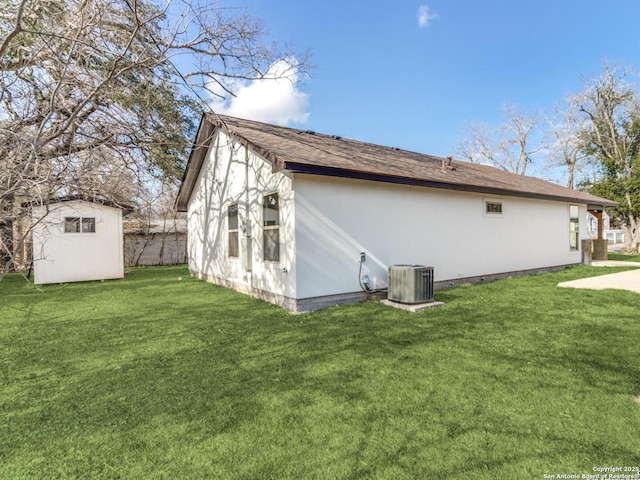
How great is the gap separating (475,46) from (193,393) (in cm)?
1621

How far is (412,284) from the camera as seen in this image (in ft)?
19.4

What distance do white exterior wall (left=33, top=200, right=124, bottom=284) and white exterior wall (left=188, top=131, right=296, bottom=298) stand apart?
2.36 metres

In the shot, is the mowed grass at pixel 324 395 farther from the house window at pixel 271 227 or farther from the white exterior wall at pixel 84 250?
the white exterior wall at pixel 84 250

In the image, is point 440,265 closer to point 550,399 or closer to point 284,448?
point 550,399

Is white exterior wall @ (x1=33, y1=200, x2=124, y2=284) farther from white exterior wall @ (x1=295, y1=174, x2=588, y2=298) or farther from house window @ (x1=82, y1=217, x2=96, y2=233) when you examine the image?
white exterior wall @ (x1=295, y1=174, x2=588, y2=298)

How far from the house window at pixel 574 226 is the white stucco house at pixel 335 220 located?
0.99 meters

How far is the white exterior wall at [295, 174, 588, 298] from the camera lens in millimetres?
5941

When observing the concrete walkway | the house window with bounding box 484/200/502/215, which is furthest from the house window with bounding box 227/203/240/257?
the concrete walkway

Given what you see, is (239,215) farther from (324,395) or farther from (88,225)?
(88,225)

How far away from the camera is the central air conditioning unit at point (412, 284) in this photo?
19.4ft

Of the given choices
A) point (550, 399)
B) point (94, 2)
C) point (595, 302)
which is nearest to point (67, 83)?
point (94, 2)

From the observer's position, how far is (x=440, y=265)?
7.79m

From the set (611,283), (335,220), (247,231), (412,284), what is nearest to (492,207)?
(611,283)

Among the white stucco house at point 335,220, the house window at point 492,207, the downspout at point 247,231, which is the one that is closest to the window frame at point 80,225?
the white stucco house at point 335,220
